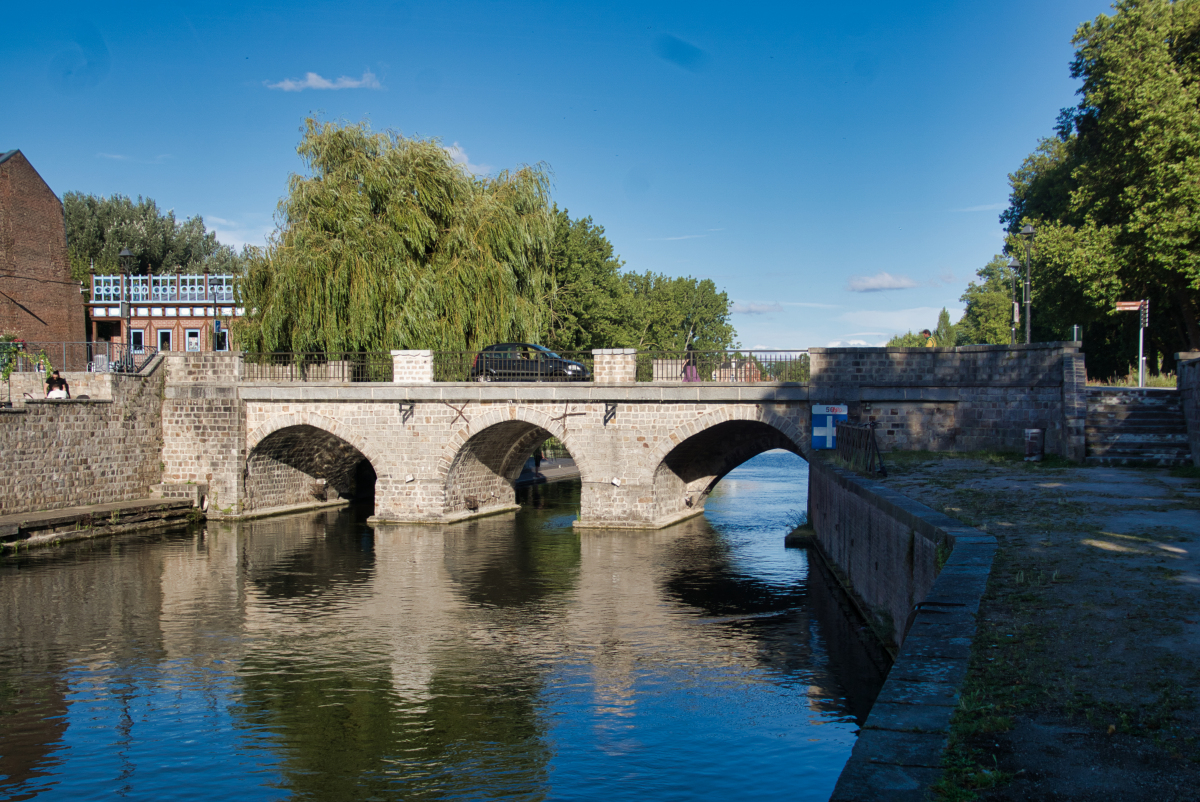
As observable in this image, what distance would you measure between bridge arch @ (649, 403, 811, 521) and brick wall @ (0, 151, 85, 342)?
28704 millimetres

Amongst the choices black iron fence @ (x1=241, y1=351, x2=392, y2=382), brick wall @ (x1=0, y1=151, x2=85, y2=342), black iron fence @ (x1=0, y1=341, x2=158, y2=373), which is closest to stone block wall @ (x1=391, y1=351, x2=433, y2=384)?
black iron fence @ (x1=241, y1=351, x2=392, y2=382)

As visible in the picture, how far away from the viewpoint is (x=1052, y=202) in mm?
36469

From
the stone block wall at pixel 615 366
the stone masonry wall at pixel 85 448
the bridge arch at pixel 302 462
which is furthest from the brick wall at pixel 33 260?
the stone block wall at pixel 615 366

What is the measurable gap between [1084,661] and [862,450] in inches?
447

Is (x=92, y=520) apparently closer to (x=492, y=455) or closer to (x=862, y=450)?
(x=492, y=455)

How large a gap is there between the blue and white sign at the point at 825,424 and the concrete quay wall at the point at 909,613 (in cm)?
476

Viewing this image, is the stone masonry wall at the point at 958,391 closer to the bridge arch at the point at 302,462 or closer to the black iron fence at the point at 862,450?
the black iron fence at the point at 862,450

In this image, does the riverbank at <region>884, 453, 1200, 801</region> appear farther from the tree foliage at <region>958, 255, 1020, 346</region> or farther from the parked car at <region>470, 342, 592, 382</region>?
the tree foliage at <region>958, 255, 1020, 346</region>

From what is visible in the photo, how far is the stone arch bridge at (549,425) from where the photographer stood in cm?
2084

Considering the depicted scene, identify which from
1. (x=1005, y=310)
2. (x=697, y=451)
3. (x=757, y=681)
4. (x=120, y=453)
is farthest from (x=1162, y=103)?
(x=1005, y=310)

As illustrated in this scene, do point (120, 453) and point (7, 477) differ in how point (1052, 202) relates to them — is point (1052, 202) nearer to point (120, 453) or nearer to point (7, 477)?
point (120, 453)

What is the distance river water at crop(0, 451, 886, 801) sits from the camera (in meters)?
9.09

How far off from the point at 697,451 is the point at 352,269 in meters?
11.2

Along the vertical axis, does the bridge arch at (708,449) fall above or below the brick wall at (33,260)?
below
